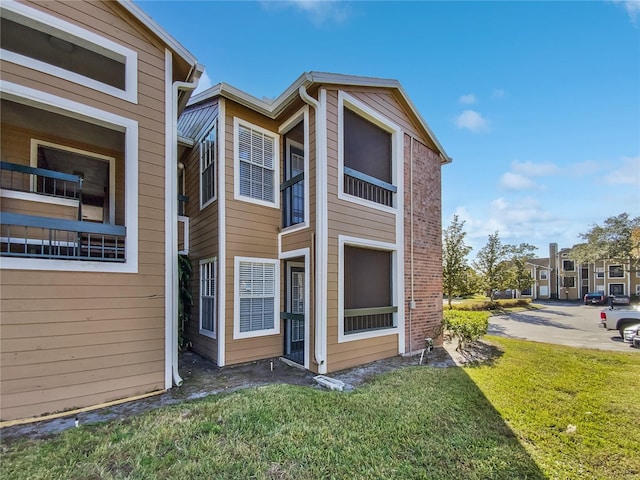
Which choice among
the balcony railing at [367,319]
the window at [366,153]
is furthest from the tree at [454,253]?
the balcony railing at [367,319]

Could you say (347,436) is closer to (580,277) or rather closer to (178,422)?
(178,422)

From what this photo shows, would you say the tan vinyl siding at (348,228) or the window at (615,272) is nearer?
the tan vinyl siding at (348,228)

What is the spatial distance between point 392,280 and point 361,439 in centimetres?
503

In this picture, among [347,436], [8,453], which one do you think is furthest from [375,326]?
[8,453]

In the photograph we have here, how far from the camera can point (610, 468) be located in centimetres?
325

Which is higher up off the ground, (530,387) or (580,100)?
(580,100)

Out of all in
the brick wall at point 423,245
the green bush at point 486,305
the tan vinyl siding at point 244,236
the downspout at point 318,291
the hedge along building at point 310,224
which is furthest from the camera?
the green bush at point 486,305

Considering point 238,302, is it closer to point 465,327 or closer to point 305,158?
point 305,158

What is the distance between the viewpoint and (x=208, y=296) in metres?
7.51

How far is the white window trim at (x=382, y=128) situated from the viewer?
689 centimetres

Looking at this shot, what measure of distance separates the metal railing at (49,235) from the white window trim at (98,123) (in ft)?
0.38

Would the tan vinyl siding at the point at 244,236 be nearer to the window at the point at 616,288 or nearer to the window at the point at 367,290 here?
the window at the point at 367,290

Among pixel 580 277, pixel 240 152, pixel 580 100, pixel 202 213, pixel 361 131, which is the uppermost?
pixel 580 100

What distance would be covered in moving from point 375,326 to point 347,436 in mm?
4204
